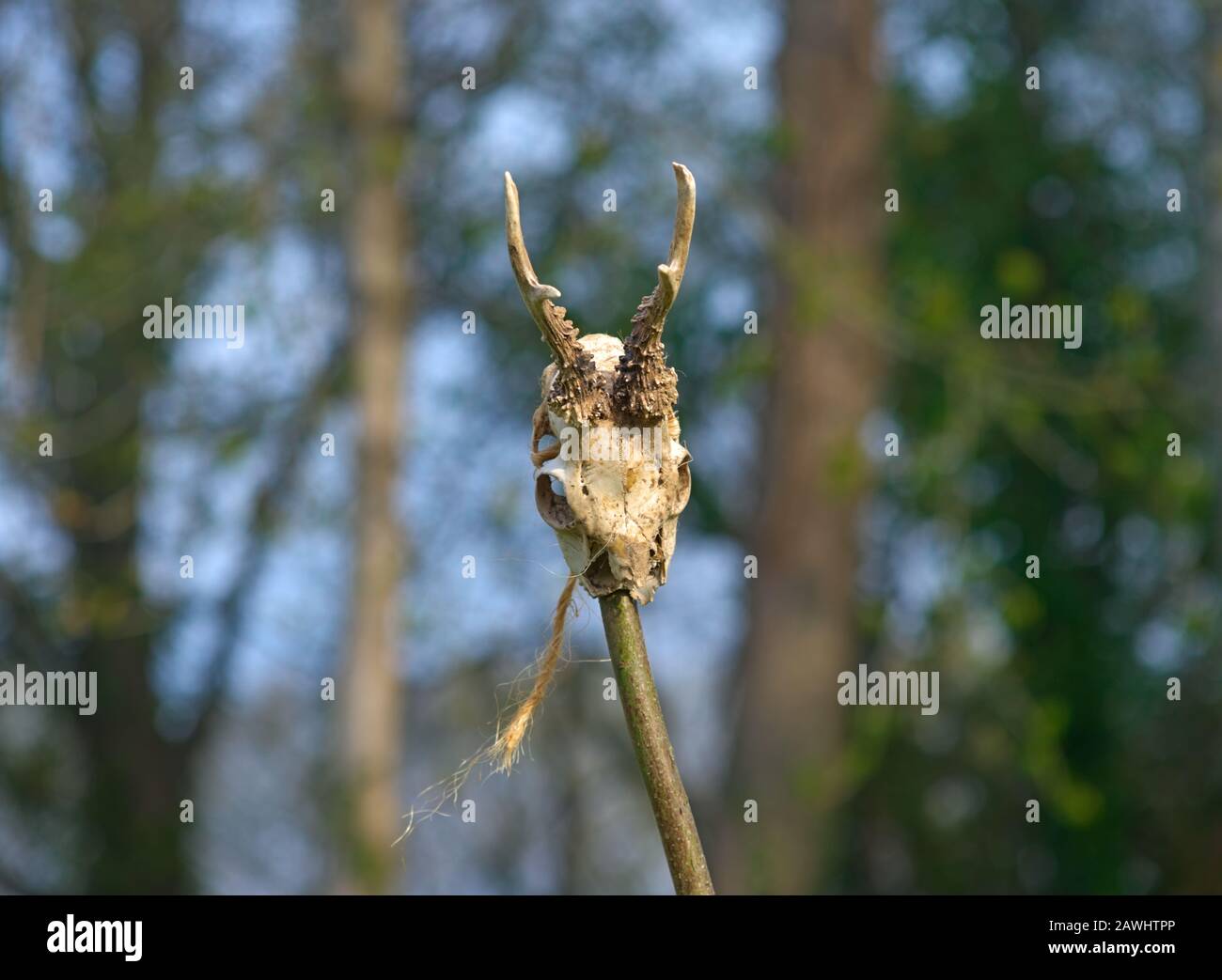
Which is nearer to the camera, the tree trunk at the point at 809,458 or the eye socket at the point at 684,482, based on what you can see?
the eye socket at the point at 684,482

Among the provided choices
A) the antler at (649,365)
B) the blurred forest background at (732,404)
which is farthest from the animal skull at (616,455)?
the blurred forest background at (732,404)

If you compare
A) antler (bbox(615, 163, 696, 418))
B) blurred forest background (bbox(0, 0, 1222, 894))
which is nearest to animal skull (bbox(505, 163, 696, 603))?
antler (bbox(615, 163, 696, 418))

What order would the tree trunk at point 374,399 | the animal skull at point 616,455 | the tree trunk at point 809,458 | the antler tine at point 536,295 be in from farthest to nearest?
the tree trunk at point 809,458, the tree trunk at point 374,399, the animal skull at point 616,455, the antler tine at point 536,295

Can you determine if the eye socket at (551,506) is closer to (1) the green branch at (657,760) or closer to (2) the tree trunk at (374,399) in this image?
(1) the green branch at (657,760)

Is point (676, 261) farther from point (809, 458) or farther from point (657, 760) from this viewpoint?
point (809, 458)

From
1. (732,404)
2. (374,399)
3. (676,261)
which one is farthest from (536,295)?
(732,404)

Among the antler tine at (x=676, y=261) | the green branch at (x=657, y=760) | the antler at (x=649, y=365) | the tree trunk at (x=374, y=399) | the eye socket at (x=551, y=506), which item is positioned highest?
the tree trunk at (x=374, y=399)

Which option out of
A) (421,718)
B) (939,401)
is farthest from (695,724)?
(939,401)
